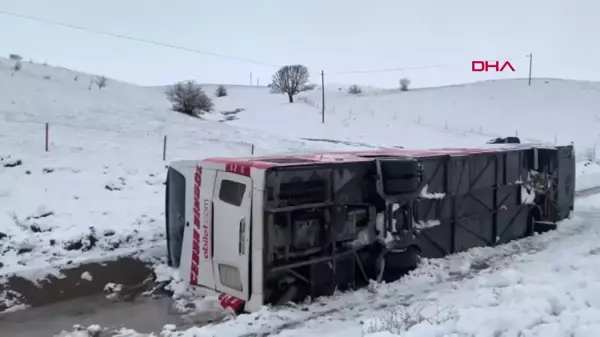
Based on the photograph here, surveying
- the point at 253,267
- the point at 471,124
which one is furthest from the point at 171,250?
the point at 471,124

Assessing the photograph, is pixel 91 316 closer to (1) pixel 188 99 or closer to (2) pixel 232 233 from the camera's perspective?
(2) pixel 232 233

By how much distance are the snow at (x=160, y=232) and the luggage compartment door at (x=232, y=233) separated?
42 centimetres

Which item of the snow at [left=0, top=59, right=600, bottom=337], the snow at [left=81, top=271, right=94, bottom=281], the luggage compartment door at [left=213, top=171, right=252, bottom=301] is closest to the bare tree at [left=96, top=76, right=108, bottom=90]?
the snow at [left=0, top=59, right=600, bottom=337]

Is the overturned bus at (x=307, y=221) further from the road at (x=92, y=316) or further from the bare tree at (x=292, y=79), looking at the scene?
the bare tree at (x=292, y=79)

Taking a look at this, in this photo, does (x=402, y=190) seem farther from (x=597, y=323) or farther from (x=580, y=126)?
→ (x=580, y=126)

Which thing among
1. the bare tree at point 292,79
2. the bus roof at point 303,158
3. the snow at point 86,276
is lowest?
the snow at point 86,276

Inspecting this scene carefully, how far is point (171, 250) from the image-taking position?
8141mm

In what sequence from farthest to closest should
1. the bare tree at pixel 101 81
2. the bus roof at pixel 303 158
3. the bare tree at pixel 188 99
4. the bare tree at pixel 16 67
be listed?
1. the bare tree at pixel 188 99
2. the bare tree at pixel 101 81
3. the bare tree at pixel 16 67
4. the bus roof at pixel 303 158

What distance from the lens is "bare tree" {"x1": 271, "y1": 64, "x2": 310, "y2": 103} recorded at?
68938 millimetres

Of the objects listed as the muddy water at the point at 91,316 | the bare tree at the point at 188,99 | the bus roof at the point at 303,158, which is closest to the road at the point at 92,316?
the muddy water at the point at 91,316

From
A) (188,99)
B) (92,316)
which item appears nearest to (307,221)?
(92,316)

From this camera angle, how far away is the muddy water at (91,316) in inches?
242

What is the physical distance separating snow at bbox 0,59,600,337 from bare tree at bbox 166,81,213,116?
9.16 feet

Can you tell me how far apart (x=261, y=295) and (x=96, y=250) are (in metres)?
4.67
